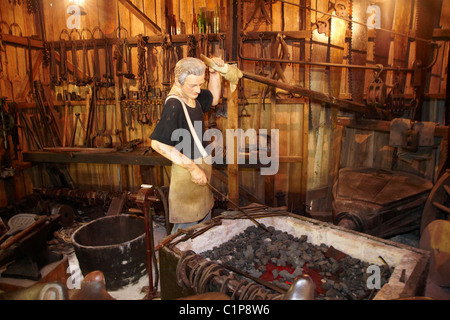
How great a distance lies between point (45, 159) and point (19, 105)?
1.08 metres

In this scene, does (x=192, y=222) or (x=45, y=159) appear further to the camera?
(x=45, y=159)

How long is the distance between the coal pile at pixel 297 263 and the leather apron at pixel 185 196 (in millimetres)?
431

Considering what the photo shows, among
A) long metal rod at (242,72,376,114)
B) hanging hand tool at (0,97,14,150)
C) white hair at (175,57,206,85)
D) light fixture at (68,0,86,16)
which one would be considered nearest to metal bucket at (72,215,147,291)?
white hair at (175,57,206,85)

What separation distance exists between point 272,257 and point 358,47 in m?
3.71

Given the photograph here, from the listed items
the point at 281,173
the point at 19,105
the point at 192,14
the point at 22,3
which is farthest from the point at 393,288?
the point at 22,3

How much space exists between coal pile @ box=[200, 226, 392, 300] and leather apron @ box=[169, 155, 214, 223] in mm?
431

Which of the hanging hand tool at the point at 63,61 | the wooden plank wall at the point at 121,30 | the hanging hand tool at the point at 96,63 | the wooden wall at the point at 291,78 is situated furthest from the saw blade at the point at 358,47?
the hanging hand tool at the point at 63,61

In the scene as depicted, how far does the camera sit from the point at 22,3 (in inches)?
215

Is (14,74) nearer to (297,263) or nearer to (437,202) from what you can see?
(297,263)

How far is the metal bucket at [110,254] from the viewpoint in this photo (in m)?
2.99

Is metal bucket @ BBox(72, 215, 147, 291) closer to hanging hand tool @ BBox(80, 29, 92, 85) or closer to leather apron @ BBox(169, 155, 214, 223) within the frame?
leather apron @ BBox(169, 155, 214, 223)

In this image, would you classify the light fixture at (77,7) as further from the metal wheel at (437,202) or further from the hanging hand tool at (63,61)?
the metal wheel at (437,202)

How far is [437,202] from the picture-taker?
3.62 meters
